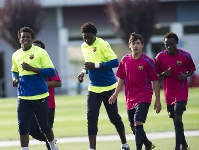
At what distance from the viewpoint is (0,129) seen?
17562mm

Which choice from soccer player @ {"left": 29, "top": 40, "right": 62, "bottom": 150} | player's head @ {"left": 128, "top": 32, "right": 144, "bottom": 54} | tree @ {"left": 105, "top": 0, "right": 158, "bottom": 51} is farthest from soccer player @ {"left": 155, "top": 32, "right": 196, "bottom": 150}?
tree @ {"left": 105, "top": 0, "right": 158, "bottom": 51}

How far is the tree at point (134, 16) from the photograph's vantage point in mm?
37031

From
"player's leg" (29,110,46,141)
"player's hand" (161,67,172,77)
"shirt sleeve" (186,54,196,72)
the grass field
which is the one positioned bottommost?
the grass field

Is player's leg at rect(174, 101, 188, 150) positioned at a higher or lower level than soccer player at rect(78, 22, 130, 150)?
lower

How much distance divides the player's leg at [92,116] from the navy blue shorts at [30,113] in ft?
2.37

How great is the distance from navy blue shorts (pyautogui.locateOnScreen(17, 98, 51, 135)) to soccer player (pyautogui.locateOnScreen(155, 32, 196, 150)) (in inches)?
82.1

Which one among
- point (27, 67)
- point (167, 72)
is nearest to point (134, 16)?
point (167, 72)

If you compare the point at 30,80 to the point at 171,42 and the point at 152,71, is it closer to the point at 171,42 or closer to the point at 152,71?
the point at 152,71

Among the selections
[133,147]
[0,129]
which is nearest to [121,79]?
[133,147]

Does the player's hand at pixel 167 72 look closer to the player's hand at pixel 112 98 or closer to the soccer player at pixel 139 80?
the soccer player at pixel 139 80

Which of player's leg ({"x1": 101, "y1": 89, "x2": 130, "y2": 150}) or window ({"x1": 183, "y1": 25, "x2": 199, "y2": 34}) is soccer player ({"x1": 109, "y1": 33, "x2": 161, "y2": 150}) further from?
window ({"x1": 183, "y1": 25, "x2": 199, "y2": 34})

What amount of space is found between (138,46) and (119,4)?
27.0 m

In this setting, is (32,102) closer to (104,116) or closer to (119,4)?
(104,116)

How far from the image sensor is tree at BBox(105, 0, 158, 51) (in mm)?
37031
